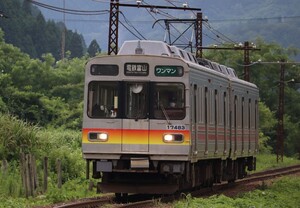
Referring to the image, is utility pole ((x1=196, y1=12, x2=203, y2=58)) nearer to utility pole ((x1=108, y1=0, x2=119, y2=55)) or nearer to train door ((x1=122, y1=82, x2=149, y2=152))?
utility pole ((x1=108, y1=0, x2=119, y2=55))

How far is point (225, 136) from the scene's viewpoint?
22250 millimetres

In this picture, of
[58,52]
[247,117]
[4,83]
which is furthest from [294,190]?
[58,52]

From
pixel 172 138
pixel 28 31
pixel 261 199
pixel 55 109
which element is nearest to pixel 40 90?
pixel 55 109

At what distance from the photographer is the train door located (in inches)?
671

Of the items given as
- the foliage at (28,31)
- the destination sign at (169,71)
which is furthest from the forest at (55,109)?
the destination sign at (169,71)

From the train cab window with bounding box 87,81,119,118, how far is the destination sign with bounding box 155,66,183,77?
945mm

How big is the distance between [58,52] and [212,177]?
9387cm

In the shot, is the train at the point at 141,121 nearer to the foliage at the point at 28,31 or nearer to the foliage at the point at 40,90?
the foliage at the point at 40,90

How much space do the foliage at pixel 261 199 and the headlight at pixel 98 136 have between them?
2.18 meters

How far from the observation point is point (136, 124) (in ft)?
56.1

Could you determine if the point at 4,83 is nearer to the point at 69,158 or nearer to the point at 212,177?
the point at 69,158

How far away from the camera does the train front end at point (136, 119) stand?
55.9 ft

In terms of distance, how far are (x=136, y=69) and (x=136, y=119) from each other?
114cm

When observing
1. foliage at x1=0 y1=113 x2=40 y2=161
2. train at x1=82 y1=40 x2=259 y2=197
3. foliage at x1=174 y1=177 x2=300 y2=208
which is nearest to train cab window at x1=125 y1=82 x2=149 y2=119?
train at x1=82 y1=40 x2=259 y2=197
